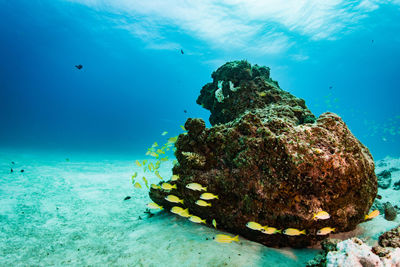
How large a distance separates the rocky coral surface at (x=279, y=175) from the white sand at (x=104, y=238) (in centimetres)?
63

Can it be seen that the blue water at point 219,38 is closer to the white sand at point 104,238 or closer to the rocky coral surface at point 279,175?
the rocky coral surface at point 279,175

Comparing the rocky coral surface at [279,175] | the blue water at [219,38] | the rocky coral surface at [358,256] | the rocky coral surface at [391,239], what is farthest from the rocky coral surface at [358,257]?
the blue water at [219,38]

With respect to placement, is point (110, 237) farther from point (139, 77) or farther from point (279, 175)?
point (139, 77)

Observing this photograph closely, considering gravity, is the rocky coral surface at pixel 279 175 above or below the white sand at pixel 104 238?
above

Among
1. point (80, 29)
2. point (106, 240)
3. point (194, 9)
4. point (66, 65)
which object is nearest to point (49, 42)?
point (80, 29)

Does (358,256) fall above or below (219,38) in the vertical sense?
below

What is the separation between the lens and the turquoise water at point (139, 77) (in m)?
4.12

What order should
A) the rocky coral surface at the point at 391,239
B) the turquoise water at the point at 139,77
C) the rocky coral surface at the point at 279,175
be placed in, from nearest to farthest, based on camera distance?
the rocky coral surface at the point at 391,239
the rocky coral surface at the point at 279,175
the turquoise water at the point at 139,77

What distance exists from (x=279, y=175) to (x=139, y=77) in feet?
354

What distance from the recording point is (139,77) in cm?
10062

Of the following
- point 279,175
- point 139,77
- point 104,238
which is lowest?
point 104,238

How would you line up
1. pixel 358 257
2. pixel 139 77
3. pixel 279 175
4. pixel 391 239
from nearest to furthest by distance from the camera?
1. pixel 358 257
2. pixel 391 239
3. pixel 279 175
4. pixel 139 77

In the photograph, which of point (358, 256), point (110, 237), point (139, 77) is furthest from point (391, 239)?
point (139, 77)

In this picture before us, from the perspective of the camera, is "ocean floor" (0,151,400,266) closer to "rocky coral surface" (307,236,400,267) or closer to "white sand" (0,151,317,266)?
"white sand" (0,151,317,266)
